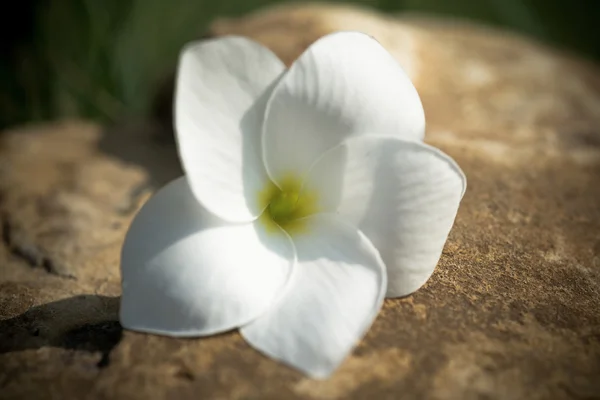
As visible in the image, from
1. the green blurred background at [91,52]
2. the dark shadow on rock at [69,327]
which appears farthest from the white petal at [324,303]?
the green blurred background at [91,52]

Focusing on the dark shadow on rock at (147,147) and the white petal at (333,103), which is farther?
the dark shadow on rock at (147,147)

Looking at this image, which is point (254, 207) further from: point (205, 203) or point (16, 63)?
point (16, 63)

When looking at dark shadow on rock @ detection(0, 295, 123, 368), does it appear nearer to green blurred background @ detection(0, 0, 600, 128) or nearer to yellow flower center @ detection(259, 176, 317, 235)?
yellow flower center @ detection(259, 176, 317, 235)

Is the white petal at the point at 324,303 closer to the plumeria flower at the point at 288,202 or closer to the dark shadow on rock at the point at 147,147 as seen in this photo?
the plumeria flower at the point at 288,202

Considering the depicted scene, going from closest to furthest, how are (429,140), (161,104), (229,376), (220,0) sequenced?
(229,376) → (429,140) → (161,104) → (220,0)

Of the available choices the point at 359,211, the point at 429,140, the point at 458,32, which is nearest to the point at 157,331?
the point at 359,211

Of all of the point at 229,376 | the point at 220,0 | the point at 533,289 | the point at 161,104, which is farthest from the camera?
the point at 220,0
